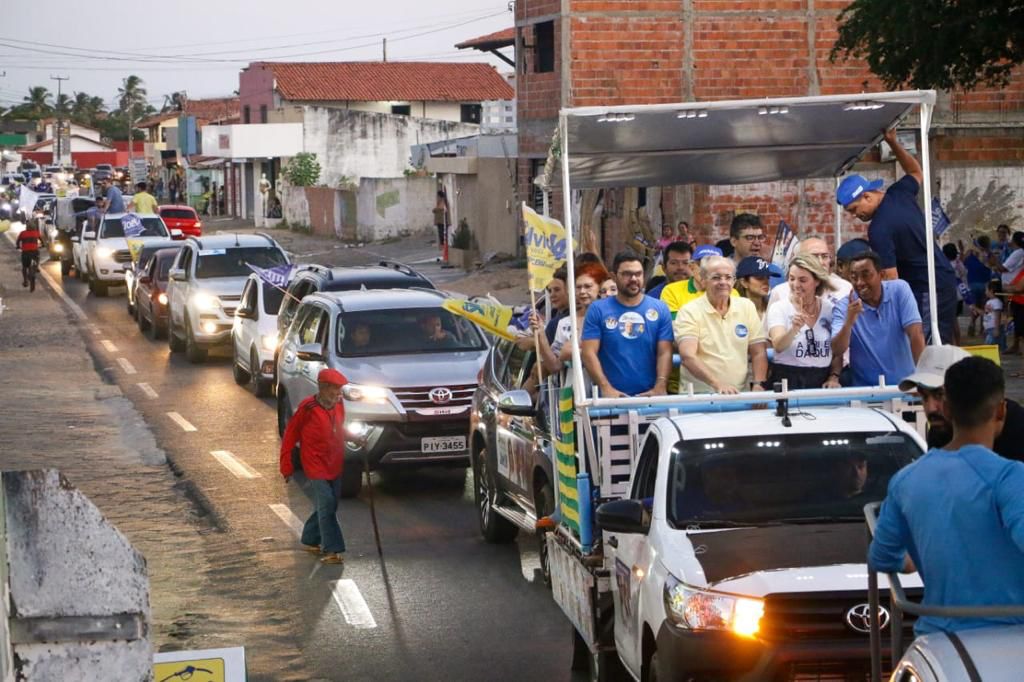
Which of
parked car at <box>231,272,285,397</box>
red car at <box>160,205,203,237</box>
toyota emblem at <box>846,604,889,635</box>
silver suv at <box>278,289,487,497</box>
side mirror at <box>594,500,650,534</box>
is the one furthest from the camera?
red car at <box>160,205,203,237</box>

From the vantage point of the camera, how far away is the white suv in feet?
88.1

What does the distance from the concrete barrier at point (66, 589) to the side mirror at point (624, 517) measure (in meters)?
3.03

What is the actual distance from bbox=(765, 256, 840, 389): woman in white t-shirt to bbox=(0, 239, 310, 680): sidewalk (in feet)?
10.9

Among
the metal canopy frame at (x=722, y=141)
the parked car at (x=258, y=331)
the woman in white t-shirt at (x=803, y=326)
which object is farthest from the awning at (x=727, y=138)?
the parked car at (x=258, y=331)

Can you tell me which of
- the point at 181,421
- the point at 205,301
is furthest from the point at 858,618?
the point at 205,301

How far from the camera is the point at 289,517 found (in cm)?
1472

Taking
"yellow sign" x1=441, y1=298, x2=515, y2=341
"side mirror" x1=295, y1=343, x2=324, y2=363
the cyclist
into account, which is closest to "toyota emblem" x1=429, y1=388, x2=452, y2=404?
"side mirror" x1=295, y1=343, x2=324, y2=363

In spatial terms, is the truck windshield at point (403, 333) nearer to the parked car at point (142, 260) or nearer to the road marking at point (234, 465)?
the road marking at point (234, 465)

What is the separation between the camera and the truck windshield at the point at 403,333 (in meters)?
16.8

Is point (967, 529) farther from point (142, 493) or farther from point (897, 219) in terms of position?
point (142, 493)

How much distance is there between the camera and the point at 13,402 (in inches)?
909

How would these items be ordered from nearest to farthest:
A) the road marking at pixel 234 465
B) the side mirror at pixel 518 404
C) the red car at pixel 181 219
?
the side mirror at pixel 518 404, the road marking at pixel 234 465, the red car at pixel 181 219

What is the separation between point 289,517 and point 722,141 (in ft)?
17.8

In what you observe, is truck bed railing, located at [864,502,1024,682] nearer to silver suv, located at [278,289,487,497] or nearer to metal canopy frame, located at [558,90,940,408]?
metal canopy frame, located at [558,90,940,408]
